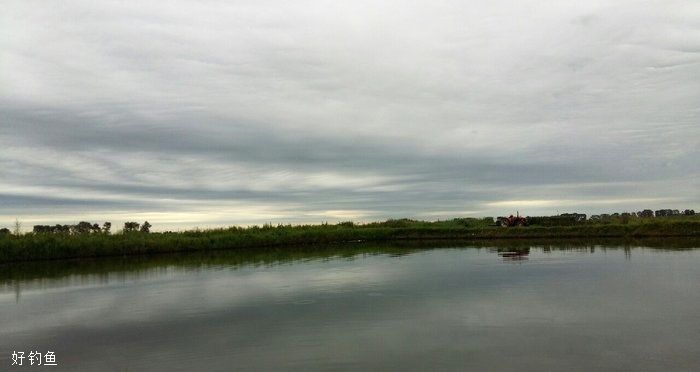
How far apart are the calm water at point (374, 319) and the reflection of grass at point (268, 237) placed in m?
10.5

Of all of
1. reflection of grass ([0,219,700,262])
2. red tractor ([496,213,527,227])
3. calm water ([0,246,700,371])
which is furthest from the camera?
red tractor ([496,213,527,227])

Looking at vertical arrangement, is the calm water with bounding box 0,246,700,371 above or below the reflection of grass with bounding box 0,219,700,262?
below

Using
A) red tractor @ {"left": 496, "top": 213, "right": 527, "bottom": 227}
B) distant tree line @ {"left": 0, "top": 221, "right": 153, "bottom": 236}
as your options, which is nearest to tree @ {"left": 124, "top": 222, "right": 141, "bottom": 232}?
distant tree line @ {"left": 0, "top": 221, "right": 153, "bottom": 236}

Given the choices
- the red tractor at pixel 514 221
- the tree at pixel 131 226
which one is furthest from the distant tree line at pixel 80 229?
the red tractor at pixel 514 221

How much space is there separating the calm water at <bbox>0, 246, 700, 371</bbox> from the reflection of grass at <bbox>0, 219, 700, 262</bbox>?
1047cm

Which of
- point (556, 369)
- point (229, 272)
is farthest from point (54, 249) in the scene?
point (556, 369)

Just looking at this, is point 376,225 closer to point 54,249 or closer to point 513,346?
point 54,249

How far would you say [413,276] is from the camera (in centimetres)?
1956

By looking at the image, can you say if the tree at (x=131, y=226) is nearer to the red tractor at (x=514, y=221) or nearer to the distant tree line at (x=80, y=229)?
the distant tree line at (x=80, y=229)

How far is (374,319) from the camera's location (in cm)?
1180

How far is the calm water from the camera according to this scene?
8.84m

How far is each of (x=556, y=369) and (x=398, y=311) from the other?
5193mm

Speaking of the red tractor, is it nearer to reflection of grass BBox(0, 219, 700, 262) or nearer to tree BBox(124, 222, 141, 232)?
reflection of grass BBox(0, 219, 700, 262)

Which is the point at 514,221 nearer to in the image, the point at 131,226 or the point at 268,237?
the point at 268,237
